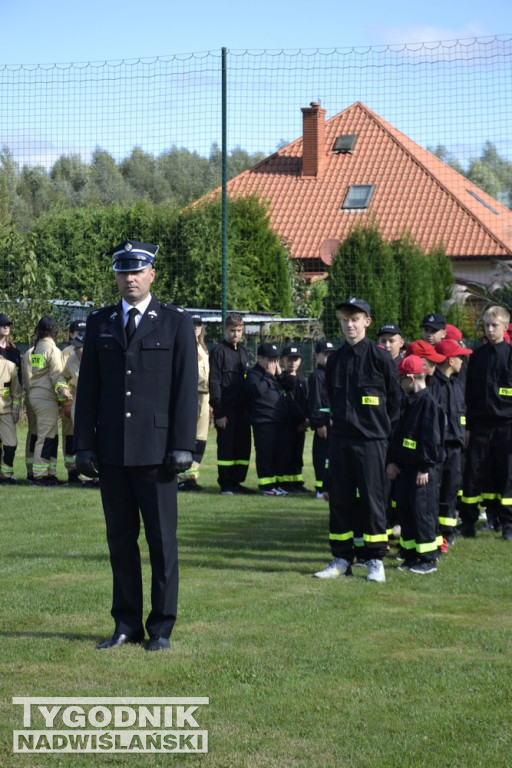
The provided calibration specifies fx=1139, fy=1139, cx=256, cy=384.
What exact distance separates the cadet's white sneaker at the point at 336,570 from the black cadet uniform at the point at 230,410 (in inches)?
211

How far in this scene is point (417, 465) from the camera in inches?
349

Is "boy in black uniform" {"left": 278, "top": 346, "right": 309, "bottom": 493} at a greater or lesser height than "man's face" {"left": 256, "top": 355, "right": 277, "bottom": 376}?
lesser

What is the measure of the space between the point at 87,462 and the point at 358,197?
20.5 metres

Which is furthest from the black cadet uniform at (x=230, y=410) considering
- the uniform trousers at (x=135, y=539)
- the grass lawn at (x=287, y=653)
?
the uniform trousers at (x=135, y=539)

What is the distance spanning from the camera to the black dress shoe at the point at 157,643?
250 inches

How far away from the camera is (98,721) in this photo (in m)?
5.09

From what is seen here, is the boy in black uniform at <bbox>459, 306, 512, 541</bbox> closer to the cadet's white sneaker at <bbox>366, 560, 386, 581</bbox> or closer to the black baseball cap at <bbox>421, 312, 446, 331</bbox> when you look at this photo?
the black baseball cap at <bbox>421, 312, 446, 331</bbox>

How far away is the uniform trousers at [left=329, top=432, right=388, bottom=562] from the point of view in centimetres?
837

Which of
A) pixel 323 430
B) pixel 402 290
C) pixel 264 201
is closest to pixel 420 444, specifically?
pixel 323 430

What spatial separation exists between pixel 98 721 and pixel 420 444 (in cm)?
435

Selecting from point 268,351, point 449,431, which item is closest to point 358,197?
point 268,351

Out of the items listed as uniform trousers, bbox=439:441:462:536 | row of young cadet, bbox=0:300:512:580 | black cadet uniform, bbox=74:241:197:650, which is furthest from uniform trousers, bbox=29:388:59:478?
black cadet uniform, bbox=74:241:197:650

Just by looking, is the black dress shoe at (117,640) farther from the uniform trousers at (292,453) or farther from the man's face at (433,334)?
the uniform trousers at (292,453)

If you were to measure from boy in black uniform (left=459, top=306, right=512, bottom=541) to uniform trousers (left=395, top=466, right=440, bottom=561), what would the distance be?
181 cm
